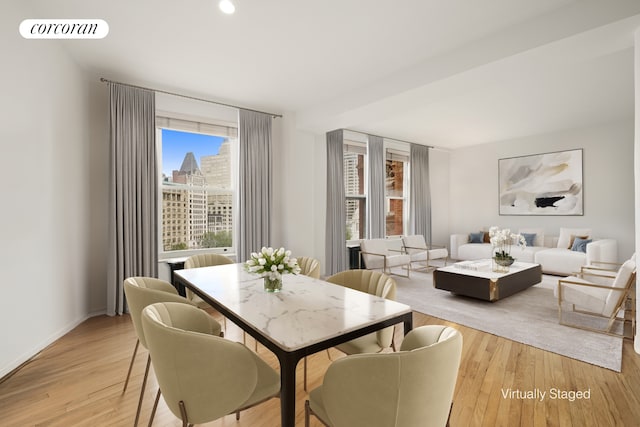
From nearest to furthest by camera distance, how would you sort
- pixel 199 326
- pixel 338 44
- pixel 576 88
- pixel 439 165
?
pixel 199 326, pixel 338 44, pixel 576 88, pixel 439 165

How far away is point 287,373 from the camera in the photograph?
116 cm

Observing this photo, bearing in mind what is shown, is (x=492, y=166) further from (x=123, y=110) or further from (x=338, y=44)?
(x=123, y=110)

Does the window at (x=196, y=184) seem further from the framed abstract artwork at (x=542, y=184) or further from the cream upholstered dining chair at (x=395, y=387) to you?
the framed abstract artwork at (x=542, y=184)

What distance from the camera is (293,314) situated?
1559 mm

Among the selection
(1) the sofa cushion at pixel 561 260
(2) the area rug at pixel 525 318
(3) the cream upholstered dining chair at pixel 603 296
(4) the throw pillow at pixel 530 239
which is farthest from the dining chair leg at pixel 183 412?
(4) the throw pillow at pixel 530 239

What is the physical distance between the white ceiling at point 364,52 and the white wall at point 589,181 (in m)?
1.42

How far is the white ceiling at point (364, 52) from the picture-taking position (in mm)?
2521

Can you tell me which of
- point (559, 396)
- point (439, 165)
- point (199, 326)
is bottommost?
point (559, 396)

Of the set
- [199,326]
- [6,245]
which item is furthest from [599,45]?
[6,245]

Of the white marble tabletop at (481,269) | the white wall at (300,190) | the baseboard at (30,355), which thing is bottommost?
the baseboard at (30,355)

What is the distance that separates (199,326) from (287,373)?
72 cm

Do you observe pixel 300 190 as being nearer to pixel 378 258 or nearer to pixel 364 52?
pixel 378 258

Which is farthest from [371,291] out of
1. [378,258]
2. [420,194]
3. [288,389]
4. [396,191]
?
[420,194]

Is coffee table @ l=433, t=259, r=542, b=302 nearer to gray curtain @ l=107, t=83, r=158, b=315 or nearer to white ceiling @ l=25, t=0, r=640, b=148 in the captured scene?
white ceiling @ l=25, t=0, r=640, b=148
